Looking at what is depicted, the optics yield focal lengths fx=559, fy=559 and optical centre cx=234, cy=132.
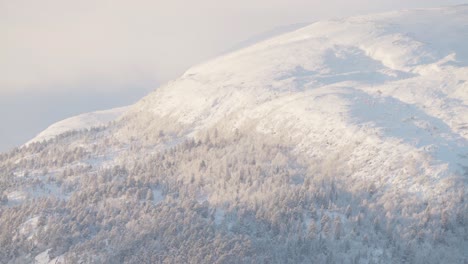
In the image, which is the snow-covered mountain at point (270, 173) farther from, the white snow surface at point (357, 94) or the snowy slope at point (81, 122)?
the snowy slope at point (81, 122)

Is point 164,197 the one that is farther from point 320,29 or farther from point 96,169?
point 320,29

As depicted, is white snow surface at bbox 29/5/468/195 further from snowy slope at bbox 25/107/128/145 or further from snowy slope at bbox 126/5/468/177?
snowy slope at bbox 25/107/128/145

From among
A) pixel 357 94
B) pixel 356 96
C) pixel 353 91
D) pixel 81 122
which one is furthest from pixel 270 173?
pixel 81 122

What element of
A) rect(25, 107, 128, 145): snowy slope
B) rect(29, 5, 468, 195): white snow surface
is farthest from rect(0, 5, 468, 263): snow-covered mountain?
rect(25, 107, 128, 145): snowy slope

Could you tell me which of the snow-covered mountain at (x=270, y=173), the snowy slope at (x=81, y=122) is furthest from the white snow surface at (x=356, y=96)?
the snowy slope at (x=81, y=122)

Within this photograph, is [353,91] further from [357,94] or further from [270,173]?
[270,173]
